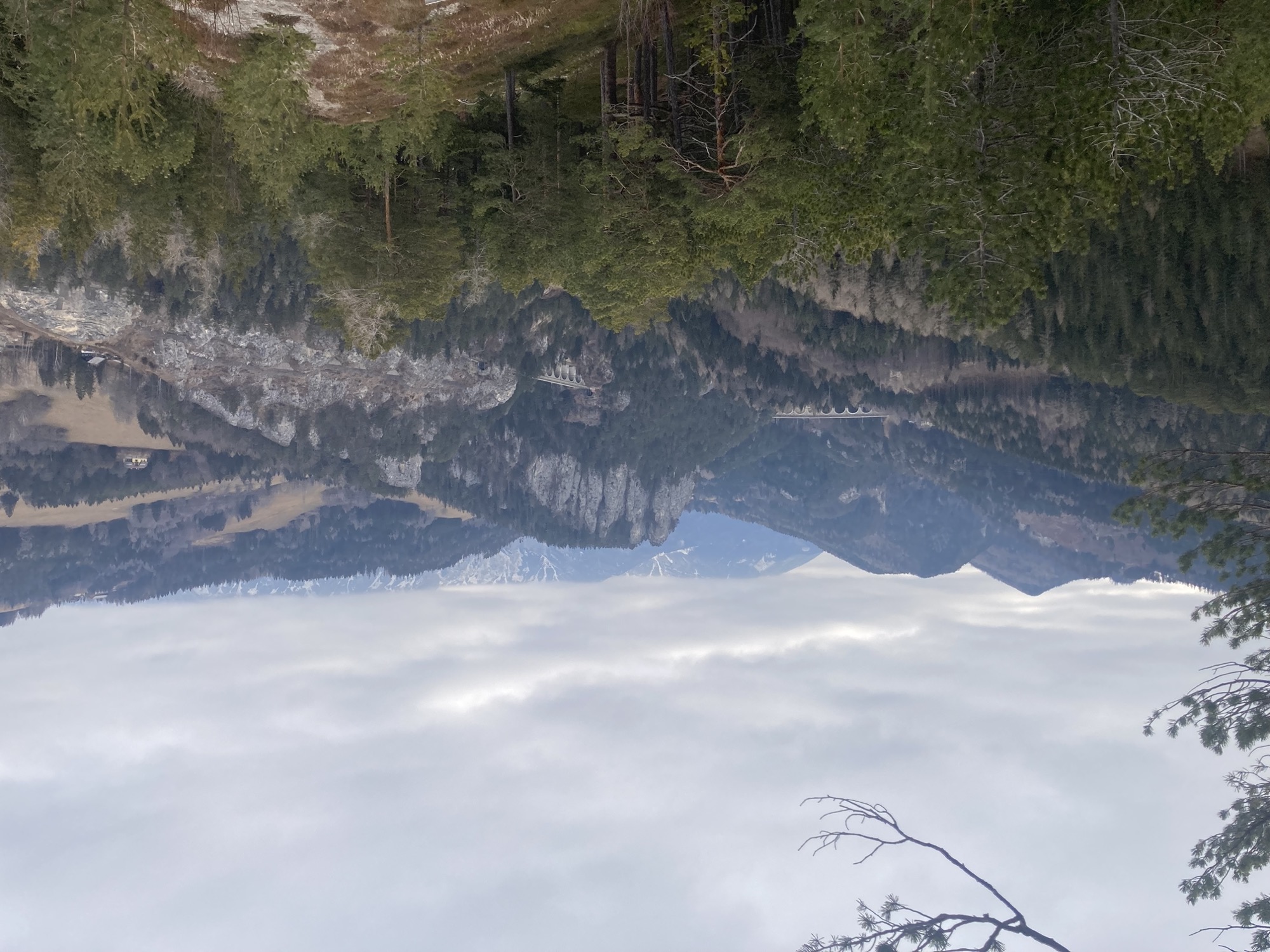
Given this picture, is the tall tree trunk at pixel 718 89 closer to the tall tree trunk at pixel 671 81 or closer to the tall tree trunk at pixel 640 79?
the tall tree trunk at pixel 671 81

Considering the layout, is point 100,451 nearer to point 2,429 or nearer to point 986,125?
point 2,429

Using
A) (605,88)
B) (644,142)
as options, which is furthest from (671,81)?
(605,88)

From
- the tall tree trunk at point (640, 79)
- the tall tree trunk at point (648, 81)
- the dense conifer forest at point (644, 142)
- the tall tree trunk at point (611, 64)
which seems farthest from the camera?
the tall tree trunk at point (611, 64)

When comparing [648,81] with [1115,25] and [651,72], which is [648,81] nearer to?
[651,72]

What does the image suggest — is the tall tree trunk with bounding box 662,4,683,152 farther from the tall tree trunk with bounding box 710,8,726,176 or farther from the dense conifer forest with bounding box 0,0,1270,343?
the tall tree trunk with bounding box 710,8,726,176

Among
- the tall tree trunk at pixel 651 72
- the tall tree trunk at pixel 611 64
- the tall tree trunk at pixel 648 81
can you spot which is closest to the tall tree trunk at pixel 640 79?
the tall tree trunk at pixel 648 81

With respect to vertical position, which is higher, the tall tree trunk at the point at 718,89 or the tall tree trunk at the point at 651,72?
the tall tree trunk at the point at 651,72
